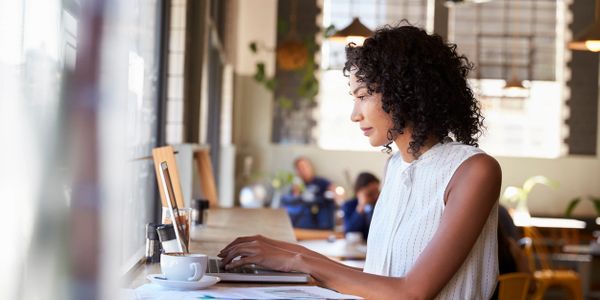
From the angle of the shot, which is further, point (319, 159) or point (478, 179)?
point (319, 159)

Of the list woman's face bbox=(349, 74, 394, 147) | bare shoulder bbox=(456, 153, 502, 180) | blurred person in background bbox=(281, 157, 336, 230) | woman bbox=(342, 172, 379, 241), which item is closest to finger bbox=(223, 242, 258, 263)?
woman's face bbox=(349, 74, 394, 147)

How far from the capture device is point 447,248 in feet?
5.57

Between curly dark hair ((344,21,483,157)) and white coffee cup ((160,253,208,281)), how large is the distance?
552 millimetres

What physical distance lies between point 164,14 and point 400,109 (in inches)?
81.8

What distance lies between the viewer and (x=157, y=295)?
151 cm

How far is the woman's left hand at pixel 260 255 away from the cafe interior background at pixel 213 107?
0.26 metres

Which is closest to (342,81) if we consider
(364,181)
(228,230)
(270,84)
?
(270,84)

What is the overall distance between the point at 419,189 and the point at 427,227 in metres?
0.10

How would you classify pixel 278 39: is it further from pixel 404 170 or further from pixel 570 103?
pixel 404 170

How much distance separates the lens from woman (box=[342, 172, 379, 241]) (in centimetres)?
586

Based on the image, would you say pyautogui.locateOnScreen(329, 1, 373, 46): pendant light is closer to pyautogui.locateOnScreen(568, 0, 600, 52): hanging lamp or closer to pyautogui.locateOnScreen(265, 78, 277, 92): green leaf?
pyautogui.locateOnScreen(568, 0, 600, 52): hanging lamp

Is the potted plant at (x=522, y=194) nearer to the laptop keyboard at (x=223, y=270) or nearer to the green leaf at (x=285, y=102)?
the green leaf at (x=285, y=102)

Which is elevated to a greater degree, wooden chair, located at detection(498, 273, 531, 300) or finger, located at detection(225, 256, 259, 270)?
finger, located at detection(225, 256, 259, 270)

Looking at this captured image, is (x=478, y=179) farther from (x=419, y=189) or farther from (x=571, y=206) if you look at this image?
(x=571, y=206)
